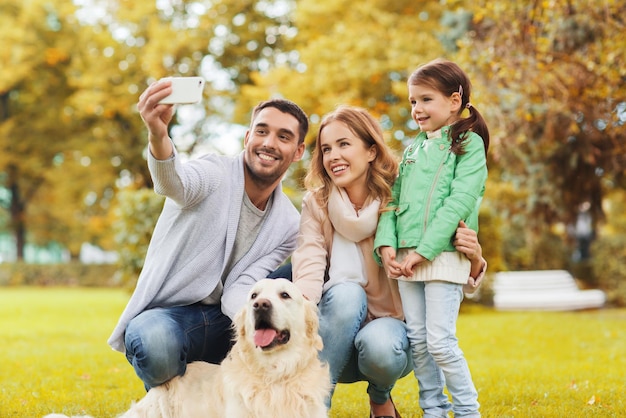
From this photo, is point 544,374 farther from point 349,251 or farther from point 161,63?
point 161,63

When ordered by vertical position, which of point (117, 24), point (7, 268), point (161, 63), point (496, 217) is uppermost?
point (117, 24)

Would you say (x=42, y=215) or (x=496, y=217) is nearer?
(x=496, y=217)

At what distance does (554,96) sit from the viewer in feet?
32.5

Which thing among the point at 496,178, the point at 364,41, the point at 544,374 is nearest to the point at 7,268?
the point at 364,41

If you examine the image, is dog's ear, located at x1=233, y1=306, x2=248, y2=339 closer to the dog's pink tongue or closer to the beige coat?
the dog's pink tongue

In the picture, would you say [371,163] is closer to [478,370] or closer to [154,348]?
[154,348]

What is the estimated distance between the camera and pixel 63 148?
26.0 metres

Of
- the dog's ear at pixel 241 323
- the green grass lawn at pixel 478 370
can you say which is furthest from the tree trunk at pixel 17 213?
the dog's ear at pixel 241 323

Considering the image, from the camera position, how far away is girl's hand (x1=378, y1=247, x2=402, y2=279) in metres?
3.44

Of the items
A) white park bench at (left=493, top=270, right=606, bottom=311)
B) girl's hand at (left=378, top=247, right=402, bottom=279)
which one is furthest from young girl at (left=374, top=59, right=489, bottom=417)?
white park bench at (left=493, top=270, right=606, bottom=311)

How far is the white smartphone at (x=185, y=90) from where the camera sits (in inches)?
117

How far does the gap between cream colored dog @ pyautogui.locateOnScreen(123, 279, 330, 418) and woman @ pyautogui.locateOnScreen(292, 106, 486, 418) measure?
0.26 m

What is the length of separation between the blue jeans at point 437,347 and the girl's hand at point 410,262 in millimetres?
124

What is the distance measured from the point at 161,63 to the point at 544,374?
57.5ft
